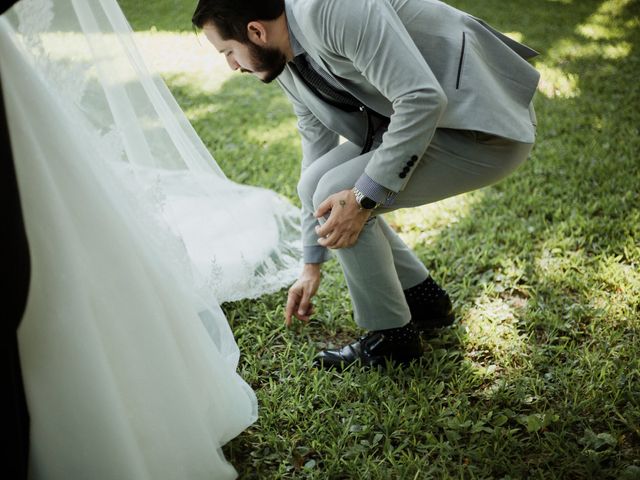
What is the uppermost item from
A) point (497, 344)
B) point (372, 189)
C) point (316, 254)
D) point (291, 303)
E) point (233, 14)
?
point (233, 14)

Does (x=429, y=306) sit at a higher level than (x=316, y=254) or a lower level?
lower

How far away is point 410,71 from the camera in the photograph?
1.62 m

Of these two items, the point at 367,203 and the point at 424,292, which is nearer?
the point at 367,203

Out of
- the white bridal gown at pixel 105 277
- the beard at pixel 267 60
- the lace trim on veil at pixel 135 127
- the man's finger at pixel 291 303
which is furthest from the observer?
the man's finger at pixel 291 303

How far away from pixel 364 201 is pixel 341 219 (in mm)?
91

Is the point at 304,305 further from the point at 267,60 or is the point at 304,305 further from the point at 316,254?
the point at 267,60

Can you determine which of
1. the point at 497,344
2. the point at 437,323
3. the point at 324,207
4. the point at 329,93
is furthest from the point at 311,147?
the point at 497,344

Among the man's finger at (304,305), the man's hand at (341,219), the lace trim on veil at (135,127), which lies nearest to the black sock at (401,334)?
the man's finger at (304,305)

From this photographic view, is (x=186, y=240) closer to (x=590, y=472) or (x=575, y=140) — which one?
(x=590, y=472)

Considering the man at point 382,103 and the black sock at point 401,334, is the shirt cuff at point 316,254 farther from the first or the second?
the black sock at point 401,334

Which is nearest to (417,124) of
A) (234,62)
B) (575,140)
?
(234,62)

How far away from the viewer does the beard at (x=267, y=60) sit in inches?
70.7

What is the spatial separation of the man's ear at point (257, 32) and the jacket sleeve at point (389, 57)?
136mm

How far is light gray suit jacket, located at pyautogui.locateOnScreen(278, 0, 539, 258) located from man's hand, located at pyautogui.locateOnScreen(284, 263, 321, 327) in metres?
0.50
